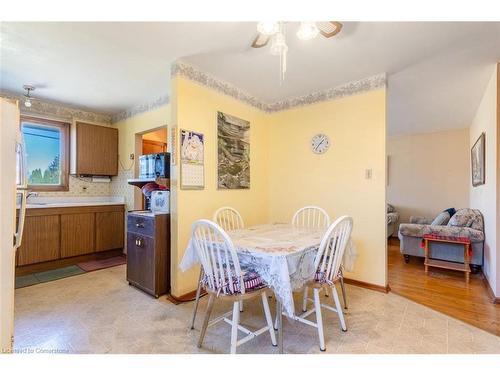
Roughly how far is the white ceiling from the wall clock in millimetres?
603

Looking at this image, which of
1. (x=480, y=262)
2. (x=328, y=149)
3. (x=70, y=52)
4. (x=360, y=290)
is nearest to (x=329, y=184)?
(x=328, y=149)

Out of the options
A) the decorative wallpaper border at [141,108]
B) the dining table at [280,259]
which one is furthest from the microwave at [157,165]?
the dining table at [280,259]

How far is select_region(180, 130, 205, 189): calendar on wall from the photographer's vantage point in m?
2.47

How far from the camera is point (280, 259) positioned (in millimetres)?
1468

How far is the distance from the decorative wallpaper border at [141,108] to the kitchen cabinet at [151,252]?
5.20ft

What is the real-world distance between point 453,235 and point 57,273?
5127 millimetres

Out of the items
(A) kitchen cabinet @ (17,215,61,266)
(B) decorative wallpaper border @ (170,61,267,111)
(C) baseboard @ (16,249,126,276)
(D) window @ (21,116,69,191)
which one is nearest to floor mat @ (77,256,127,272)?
(C) baseboard @ (16,249,126,276)

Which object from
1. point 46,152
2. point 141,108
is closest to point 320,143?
point 141,108

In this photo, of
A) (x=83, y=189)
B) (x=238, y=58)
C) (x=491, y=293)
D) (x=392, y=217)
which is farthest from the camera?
(x=392, y=217)

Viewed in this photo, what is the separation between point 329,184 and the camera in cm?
309

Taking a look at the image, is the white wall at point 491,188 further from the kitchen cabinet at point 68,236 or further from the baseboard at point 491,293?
the kitchen cabinet at point 68,236

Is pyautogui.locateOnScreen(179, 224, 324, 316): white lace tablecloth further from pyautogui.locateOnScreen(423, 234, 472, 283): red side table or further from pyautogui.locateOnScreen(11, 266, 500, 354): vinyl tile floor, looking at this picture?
pyautogui.locateOnScreen(423, 234, 472, 283): red side table

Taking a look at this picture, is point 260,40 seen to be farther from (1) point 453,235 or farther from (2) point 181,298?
(1) point 453,235
